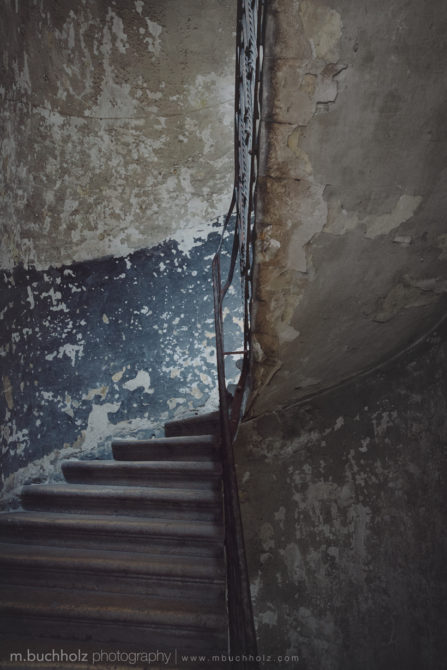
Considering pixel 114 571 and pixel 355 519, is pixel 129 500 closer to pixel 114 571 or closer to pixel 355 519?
pixel 114 571

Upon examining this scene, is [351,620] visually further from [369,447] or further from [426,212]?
[426,212]

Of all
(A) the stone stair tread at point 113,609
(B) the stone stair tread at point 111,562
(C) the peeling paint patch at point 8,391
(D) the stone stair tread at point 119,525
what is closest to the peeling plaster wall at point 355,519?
(D) the stone stair tread at point 119,525

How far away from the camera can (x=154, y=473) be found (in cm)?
285

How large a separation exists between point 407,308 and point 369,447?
799 mm

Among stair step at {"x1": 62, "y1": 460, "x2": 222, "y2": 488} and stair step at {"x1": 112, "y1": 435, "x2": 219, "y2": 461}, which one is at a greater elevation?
stair step at {"x1": 112, "y1": 435, "x2": 219, "y2": 461}

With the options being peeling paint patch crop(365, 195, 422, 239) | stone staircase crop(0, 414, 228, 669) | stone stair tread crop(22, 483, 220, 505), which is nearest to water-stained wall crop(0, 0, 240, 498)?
stone stair tread crop(22, 483, 220, 505)

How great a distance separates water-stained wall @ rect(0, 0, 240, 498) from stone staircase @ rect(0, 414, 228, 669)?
69cm

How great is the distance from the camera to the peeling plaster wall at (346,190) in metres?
1.67

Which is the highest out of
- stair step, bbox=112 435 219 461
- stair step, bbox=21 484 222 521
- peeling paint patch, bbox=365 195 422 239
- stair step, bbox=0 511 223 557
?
peeling paint patch, bbox=365 195 422 239

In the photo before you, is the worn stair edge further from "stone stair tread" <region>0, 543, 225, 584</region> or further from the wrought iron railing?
the wrought iron railing

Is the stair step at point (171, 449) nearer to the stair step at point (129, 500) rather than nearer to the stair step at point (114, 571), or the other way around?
the stair step at point (129, 500)

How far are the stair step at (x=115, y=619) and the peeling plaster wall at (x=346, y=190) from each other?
109 centimetres

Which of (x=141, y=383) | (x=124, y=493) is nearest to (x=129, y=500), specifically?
(x=124, y=493)

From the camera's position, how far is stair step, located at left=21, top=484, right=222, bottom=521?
254 cm
